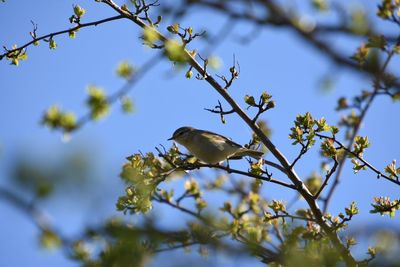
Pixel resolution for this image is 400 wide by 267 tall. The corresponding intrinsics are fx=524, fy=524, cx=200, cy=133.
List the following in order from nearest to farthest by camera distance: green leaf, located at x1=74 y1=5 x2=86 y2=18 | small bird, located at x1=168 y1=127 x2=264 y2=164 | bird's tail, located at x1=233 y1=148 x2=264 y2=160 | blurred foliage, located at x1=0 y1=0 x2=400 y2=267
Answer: blurred foliage, located at x1=0 y1=0 x2=400 y2=267, green leaf, located at x1=74 y1=5 x2=86 y2=18, bird's tail, located at x1=233 y1=148 x2=264 y2=160, small bird, located at x1=168 y1=127 x2=264 y2=164

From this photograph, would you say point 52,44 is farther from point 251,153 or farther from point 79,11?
point 251,153

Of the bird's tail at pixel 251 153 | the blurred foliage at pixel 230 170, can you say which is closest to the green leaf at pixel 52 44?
the blurred foliage at pixel 230 170

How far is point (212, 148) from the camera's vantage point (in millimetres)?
7875

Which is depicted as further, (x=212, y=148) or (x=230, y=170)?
(x=212, y=148)

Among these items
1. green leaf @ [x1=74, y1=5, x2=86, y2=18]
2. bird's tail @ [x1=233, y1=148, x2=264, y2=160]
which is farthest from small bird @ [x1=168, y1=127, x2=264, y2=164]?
green leaf @ [x1=74, y1=5, x2=86, y2=18]

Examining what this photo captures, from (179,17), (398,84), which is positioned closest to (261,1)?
(179,17)

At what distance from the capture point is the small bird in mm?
7766

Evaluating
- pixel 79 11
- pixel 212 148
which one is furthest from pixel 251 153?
pixel 79 11

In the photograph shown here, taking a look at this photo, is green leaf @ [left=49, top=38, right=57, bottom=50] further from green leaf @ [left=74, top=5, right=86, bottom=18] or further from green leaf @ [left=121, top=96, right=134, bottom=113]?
green leaf @ [left=121, top=96, right=134, bottom=113]

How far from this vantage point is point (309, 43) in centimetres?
261

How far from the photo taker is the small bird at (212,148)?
7.77 m

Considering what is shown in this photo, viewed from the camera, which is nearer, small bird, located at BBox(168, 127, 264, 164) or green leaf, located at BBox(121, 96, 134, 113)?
green leaf, located at BBox(121, 96, 134, 113)

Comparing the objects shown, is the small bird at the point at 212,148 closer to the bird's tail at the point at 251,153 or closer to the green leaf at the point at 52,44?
the bird's tail at the point at 251,153

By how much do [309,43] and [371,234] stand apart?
1198 millimetres
